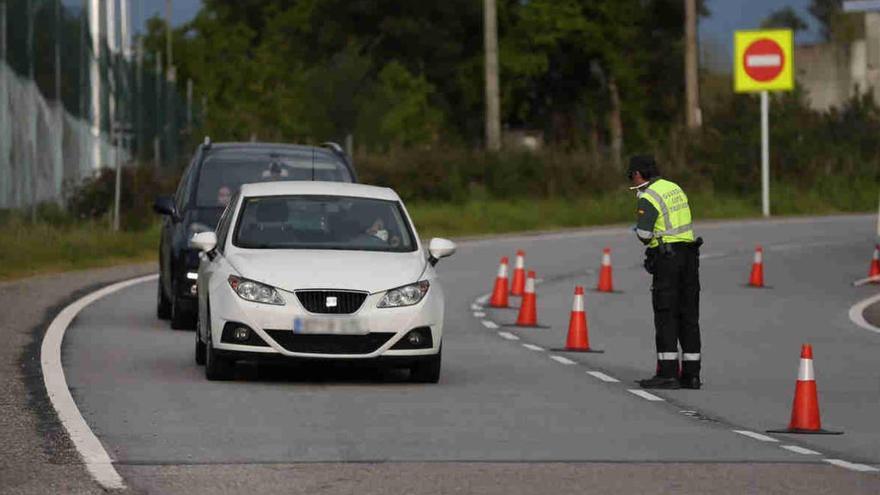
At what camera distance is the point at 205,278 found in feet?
53.5

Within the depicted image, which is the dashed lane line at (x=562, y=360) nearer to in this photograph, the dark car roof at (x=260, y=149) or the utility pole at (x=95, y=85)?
the dark car roof at (x=260, y=149)

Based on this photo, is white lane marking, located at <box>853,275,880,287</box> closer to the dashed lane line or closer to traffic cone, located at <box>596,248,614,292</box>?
traffic cone, located at <box>596,248,614,292</box>

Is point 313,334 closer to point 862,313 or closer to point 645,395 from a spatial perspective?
point 645,395

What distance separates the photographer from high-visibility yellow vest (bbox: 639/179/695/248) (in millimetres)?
15906

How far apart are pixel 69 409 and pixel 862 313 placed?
13654mm

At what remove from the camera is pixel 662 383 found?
15.8 metres

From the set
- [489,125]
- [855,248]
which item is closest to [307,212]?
[855,248]

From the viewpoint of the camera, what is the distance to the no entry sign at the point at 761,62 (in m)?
56.6

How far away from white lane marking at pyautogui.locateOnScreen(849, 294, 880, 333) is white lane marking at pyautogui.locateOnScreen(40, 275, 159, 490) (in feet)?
27.1

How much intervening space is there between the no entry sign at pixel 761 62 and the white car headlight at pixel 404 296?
42.1m

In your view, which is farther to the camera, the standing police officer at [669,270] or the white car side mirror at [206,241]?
the white car side mirror at [206,241]

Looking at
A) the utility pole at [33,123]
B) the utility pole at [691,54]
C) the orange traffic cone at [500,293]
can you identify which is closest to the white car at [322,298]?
the orange traffic cone at [500,293]

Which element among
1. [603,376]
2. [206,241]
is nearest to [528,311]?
[603,376]

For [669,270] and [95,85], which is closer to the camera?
[669,270]
